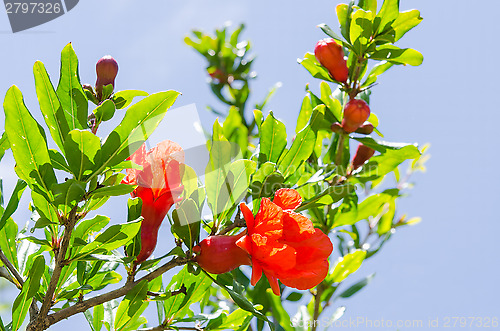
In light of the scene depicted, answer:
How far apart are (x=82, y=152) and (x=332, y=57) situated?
2.86 ft

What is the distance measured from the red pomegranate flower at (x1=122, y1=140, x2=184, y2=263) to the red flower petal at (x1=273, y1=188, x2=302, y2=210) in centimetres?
21

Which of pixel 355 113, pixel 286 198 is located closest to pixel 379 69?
pixel 355 113

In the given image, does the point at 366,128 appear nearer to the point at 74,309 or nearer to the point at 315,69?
the point at 315,69

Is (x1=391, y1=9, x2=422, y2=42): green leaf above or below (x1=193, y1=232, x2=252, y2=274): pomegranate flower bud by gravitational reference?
above

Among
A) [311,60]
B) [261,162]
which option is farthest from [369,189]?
[261,162]

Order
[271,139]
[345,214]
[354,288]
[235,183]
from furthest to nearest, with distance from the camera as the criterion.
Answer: [354,288], [345,214], [271,139], [235,183]

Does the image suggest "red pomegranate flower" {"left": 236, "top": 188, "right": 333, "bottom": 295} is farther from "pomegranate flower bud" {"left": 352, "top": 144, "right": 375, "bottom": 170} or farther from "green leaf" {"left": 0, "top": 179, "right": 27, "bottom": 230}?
"pomegranate flower bud" {"left": 352, "top": 144, "right": 375, "bottom": 170}

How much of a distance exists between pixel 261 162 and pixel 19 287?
0.62m

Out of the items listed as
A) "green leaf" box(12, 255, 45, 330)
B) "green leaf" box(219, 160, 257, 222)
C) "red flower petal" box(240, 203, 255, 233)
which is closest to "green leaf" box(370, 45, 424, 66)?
"green leaf" box(219, 160, 257, 222)

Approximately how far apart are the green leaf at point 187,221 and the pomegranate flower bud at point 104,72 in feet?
1.11

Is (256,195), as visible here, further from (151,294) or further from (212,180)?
(151,294)

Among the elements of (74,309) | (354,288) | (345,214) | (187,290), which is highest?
(74,309)

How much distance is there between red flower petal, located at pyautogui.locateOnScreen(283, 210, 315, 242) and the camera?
952mm

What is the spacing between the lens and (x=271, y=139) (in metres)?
1.12
